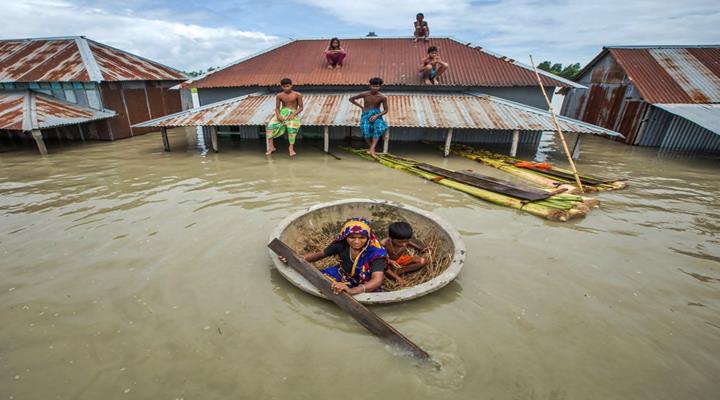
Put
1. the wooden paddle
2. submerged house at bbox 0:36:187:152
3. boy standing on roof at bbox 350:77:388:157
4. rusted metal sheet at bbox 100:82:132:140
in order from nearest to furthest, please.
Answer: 1. the wooden paddle
2. boy standing on roof at bbox 350:77:388:157
3. submerged house at bbox 0:36:187:152
4. rusted metal sheet at bbox 100:82:132:140

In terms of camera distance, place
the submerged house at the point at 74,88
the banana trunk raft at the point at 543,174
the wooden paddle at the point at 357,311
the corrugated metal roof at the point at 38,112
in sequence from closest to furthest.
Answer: the wooden paddle at the point at 357,311 < the banana trunk raft at the point at 543,174 < the corrugated metal roof at the point at 38,112 < the submerged house at the point at 74,88

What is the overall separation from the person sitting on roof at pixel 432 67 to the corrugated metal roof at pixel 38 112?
13.4 metres

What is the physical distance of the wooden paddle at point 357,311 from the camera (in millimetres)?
2818

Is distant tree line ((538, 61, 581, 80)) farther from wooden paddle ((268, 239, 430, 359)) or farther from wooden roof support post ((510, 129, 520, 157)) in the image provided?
wooden paddle ((268, 239, 430, 359))

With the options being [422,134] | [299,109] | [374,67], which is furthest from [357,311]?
[374,67]

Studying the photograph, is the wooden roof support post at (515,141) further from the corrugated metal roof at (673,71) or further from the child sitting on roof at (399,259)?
the child sitting on roof at (399,259)

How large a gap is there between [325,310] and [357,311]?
0.52 metres

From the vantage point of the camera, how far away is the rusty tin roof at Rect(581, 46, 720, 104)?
484 inches

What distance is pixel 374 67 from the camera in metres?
12.9

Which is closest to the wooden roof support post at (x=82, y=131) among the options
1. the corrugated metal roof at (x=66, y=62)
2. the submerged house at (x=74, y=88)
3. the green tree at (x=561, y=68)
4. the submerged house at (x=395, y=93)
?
the submerged house at (x=74, y=88)

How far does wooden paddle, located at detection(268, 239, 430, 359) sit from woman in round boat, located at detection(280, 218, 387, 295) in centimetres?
9

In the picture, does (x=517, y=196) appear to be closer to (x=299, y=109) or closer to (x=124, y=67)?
(x=299, y=109)

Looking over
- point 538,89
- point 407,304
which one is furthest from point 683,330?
point 538,89

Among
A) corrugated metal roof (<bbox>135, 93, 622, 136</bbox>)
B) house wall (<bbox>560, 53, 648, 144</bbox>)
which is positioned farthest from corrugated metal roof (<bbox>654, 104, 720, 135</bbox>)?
corrugated metal roof (<bbox>135, 93, 622, 136</bbox>)
